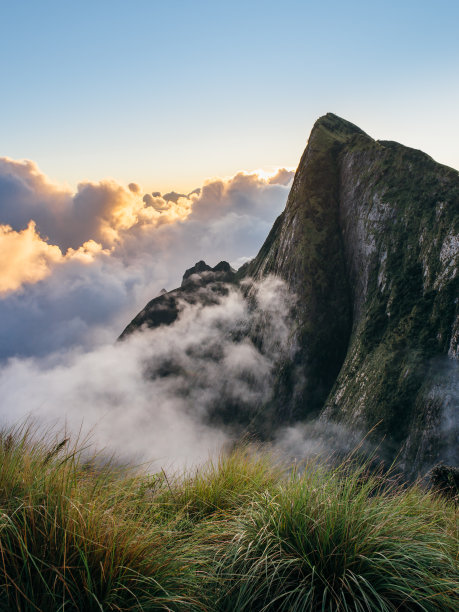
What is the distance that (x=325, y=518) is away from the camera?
3.86 m

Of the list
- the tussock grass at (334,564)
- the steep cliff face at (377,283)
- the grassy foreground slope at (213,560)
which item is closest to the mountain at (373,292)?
the steep cliff face at (377,283)

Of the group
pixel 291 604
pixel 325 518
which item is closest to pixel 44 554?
pixel 291 604

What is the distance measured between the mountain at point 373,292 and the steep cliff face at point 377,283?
293 mm

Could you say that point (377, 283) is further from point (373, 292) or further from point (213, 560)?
point (213, 560)

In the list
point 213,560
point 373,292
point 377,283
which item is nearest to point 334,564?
point 213,560

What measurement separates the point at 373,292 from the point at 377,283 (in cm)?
288

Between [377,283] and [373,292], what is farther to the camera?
[373,292]

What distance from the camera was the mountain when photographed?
66.3 meters

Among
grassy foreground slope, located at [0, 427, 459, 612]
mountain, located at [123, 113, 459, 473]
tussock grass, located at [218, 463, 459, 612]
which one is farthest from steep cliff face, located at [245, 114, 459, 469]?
grassy foreground slope, located at [0, 427, 459, 612]

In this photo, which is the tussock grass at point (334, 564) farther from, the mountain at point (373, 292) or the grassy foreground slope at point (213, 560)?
the mountain at point (373, 292)

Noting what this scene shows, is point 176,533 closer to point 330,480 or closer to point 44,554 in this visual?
point 44,554

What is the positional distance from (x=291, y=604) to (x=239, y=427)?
13719 cm

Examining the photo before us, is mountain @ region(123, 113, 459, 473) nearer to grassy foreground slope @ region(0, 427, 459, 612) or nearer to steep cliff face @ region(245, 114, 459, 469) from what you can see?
steep cliff face @ region(245, 114, 459, 469)

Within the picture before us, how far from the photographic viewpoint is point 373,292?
309ft
